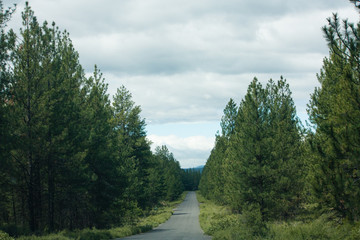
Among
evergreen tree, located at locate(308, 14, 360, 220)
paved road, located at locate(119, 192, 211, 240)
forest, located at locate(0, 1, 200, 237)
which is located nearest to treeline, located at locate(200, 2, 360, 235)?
evergreen tree, located at locate(308, 14, 360, 220)

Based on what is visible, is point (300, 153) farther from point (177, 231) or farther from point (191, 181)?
point (191, 181)

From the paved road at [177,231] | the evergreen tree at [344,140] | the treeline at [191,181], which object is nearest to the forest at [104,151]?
the evergreen tree at [344,140]

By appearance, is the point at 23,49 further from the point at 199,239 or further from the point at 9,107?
the point at 199,239

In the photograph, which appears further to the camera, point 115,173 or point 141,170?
point 141,170

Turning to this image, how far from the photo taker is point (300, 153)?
88.9 feet

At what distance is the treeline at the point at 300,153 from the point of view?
10.4 metres

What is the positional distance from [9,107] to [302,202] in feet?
69.9

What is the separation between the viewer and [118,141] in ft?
105

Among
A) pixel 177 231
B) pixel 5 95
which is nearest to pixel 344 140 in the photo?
pixel 5 95

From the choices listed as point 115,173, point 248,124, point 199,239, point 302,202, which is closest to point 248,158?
point 248,124

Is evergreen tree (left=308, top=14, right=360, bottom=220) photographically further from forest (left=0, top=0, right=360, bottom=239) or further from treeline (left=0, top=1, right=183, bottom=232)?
treeline (left=0, top=1, right=183, bottom=232)

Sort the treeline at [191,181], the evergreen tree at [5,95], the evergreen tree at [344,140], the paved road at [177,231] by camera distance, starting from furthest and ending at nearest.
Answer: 1. the treeline at [191,181]
2. the paved road at [177,231]
3. the evergreen tree at [5,95]
4. the evergreen tree at [344,140]

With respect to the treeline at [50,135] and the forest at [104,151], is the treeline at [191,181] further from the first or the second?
the treeline at [50,135]

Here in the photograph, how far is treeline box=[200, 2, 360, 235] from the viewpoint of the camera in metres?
10.4
